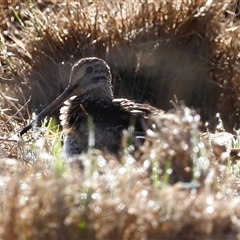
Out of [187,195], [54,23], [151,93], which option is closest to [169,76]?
[151,93]

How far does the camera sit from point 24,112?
6898 millimetres

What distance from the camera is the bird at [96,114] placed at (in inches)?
195

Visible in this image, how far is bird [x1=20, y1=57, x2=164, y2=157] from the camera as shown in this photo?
16.3ft

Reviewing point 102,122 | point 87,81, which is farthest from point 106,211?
point 87,81

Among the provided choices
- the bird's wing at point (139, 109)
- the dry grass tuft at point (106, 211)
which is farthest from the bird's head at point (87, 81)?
the dry grass tuft at point (106, 211)

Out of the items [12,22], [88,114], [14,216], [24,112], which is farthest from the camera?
[12,22]

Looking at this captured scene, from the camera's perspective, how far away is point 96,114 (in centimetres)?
541

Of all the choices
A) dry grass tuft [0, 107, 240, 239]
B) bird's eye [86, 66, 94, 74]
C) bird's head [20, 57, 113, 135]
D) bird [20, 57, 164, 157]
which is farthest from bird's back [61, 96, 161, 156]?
dry grass tuft [0, 107, 240, 239]

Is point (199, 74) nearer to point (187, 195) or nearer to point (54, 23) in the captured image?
point (54, 23)

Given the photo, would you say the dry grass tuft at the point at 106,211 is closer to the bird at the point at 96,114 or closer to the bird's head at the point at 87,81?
the bird at the point at 96,114

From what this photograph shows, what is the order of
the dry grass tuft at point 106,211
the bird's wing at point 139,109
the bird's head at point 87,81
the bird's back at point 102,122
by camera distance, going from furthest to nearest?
1. the bird's head at point 87,81
2. the bird's wing at point 139,109
3. the bird's back at point 102,122
4. the dry grass tuft at point 106,211

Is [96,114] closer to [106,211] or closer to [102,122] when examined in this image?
[102,122]

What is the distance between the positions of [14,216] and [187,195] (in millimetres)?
538

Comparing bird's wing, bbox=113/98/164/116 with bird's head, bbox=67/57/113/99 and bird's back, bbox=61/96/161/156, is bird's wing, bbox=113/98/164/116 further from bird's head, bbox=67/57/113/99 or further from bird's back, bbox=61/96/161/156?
bird's head, bbox=67/57/113/99
